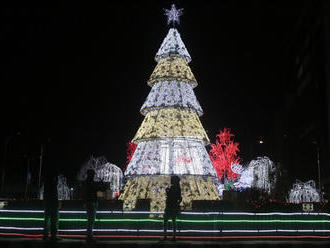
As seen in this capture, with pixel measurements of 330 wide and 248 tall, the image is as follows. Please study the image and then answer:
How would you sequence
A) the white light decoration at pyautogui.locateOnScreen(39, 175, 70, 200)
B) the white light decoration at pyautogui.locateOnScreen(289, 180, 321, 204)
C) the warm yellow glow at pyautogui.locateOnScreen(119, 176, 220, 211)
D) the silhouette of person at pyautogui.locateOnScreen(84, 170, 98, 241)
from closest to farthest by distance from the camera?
the silhouette of person at pyautogui.locateOnScreen(84, 170, 98, 241) → the warm yellow glow at pyautogui.locateOnScreen(119, 176, 220, 211) → the white light decoration at pyautogui.locateOnScreen(289, 180, 321, 204) → the white light decoration at pyautogui.locateOnScreen(39, 175, 70, 200)

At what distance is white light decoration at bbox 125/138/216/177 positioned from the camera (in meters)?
22.1

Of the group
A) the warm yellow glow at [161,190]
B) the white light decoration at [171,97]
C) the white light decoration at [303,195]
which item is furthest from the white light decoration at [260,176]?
the white light decoration at [171,97]

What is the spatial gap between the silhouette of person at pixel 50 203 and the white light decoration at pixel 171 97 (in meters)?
11.2

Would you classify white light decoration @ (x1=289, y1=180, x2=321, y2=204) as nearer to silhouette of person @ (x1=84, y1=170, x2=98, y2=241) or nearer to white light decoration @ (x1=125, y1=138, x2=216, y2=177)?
white light decoration @ (x1=125, y1=138, x2=216, y2=177)

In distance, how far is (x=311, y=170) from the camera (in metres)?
63.2

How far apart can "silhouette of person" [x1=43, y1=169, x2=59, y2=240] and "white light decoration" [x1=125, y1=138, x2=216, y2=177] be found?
32.5 feet

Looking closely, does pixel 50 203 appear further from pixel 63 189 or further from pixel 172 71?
pixel 63 189

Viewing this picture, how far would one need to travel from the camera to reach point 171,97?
22.8 m

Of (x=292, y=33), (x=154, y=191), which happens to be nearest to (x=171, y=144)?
(x=154, y=191)

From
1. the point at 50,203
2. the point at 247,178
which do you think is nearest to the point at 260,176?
the point at 247,178

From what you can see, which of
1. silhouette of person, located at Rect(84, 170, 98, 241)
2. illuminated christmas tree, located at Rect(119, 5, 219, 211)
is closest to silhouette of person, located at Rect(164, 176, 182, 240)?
silhouette of person, located at Rect(84, 170, 98, 241)

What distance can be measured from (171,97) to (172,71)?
4.99 feet

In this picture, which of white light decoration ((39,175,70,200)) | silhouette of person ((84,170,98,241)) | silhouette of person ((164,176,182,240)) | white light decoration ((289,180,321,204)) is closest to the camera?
silhouette of person ((84,170,98,241))

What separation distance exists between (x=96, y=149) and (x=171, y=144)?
33.5m
